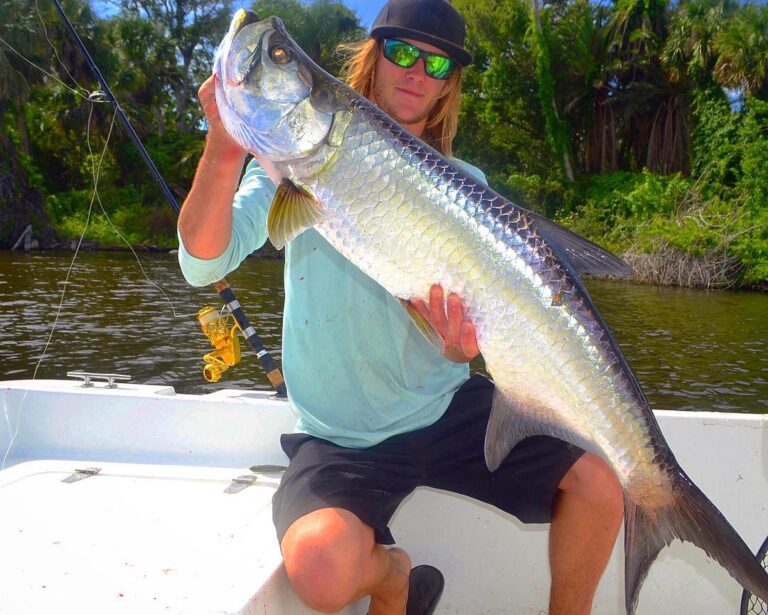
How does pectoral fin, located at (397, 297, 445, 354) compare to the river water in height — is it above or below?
above

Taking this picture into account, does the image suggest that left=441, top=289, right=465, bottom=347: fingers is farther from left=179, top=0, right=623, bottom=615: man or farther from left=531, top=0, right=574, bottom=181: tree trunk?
left=531, top=0, right=574, bottom=181: tree trunk

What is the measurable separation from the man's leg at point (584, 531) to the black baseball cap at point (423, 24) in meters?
1.80

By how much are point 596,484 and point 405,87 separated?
1814mm

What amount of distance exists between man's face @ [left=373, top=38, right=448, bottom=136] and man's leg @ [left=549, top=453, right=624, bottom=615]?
165 cm

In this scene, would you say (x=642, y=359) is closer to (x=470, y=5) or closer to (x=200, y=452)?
(x=200, y=452)

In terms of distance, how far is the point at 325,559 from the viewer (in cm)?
207

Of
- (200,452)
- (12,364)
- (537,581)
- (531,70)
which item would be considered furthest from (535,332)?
(531,70)

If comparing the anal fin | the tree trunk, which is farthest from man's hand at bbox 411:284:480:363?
the tree trunk

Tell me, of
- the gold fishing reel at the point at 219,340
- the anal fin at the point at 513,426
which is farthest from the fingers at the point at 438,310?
the gold fishing reel at the point at 219,340

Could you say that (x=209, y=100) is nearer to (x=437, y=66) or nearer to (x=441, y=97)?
(x=437, y=66)

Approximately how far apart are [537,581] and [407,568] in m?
0.95

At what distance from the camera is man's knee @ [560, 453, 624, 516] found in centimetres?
246

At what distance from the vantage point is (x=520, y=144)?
3575cm

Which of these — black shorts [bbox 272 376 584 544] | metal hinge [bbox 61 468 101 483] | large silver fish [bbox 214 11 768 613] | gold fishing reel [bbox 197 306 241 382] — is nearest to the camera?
large silver fish [bbox 214 11 768 613]
